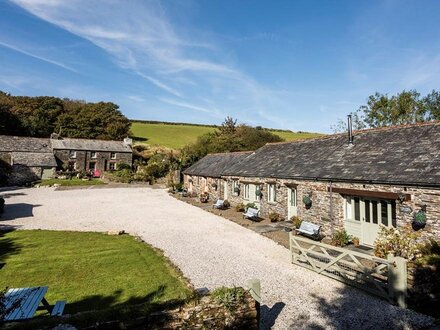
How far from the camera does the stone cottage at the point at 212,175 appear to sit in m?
28.0

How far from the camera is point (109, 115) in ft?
230

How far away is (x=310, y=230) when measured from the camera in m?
14.7

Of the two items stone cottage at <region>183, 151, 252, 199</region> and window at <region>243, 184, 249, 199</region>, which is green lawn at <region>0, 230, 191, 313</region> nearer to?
window at <region>243, 184, 249, 199</region>

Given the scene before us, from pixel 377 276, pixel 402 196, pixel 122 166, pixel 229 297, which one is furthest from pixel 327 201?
pixel 122 166

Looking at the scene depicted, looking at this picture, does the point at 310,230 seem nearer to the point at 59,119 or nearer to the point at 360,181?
the point at 360,181

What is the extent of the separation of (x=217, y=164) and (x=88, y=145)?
103 feet

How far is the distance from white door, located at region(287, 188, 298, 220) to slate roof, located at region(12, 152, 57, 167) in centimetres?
3947

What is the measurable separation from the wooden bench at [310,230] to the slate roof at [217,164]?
1291 cm

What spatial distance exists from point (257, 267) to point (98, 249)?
716cm

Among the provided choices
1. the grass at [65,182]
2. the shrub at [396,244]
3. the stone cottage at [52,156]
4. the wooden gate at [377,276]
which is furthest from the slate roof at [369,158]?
the stone cottage at [52,156]

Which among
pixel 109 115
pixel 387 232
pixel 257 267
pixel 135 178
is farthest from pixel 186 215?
pixel 109 115

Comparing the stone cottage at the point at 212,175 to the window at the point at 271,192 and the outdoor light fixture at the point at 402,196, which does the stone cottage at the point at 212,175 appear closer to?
the window at the point at 271,192

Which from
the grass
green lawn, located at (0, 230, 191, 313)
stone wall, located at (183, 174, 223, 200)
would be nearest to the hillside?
the grass

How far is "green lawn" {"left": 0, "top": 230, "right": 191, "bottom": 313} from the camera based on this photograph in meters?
8.40
